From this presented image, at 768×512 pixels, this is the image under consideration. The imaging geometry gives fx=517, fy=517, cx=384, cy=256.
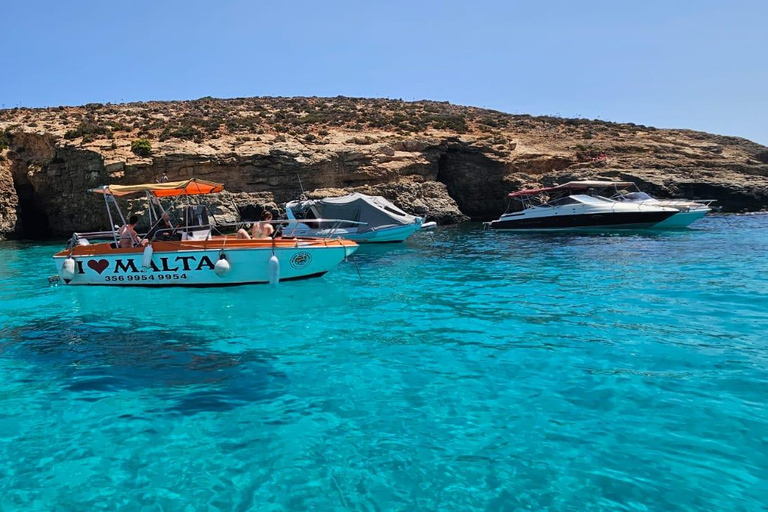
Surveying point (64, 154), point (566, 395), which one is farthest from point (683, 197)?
point (64, 154)

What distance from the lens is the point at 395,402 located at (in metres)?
6.02

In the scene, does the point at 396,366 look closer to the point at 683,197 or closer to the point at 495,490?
the point at 495,490

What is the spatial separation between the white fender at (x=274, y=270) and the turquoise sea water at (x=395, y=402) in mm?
905

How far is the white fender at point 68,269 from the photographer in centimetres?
1397

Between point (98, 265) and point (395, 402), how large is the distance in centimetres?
1138

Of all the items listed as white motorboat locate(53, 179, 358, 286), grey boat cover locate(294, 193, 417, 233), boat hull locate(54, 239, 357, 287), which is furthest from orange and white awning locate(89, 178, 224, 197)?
grey boat cover locate(294, 193, 417, 233)

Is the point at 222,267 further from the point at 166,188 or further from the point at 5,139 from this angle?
the point at 5,139

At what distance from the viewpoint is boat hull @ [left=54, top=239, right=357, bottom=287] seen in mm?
13336

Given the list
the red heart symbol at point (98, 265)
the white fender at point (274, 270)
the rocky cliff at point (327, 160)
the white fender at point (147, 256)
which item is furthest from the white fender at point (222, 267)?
the rocky cliff at point (327, 160)

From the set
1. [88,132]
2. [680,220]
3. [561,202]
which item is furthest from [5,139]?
[680,220]

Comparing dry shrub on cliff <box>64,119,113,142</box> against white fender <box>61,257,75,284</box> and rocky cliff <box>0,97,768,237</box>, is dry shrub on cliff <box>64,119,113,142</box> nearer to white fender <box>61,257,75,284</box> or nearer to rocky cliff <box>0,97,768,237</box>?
rocky cliff <box>0,97,768,237</box>

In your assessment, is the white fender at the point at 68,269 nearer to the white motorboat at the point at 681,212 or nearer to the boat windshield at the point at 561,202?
the boat windshield at the point at 561,202

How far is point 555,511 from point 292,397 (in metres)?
3.34

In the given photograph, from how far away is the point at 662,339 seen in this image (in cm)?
804
